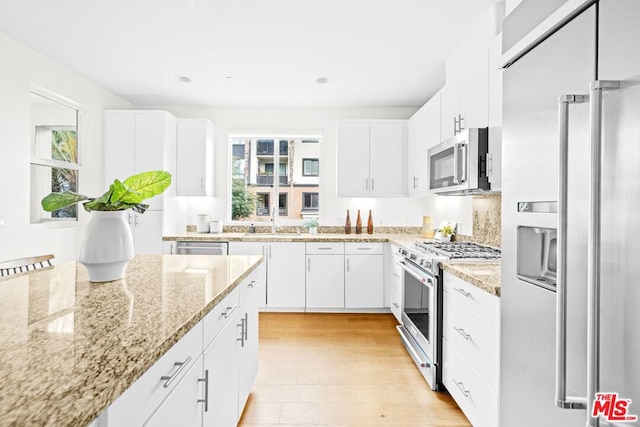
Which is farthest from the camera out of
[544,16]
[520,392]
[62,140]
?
[62,140]

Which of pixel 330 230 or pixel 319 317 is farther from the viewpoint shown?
pixel 330 230

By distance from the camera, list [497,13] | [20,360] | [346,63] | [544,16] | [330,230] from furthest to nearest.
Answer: [330,230], [346,63], [497,13], [544,16], [20,360]

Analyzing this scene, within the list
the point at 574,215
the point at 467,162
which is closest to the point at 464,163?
the point at 467,162

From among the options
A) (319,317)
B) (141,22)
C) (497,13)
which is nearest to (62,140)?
(141,22)

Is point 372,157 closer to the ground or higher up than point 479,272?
higher up

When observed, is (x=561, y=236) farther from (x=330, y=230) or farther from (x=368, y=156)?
(x=330, y=230)

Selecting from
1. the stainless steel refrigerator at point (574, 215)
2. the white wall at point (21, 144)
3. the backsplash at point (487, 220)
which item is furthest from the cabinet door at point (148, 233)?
the stainless steel refrigerator at point (574, 215)

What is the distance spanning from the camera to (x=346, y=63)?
3.31 m

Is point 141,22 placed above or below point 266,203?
above

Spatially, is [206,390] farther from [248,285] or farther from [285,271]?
[285,271]

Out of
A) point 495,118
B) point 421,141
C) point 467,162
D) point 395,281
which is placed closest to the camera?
point 495,118

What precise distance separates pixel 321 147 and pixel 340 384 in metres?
3.09

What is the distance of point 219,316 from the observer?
143 cm

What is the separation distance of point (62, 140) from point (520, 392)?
4412mm
